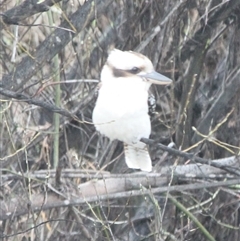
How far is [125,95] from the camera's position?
3.83 m

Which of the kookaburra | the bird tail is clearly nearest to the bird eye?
the kookaburra

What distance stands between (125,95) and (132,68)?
12 cm

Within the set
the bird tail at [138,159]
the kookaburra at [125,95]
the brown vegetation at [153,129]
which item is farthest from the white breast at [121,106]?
the brown vegetation at [153,129]

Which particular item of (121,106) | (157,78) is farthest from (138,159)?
(157,78)

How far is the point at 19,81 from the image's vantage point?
3994 mm

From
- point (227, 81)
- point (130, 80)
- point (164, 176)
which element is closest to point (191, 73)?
point (227, 81)

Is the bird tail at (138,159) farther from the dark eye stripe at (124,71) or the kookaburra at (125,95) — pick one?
the dark eye stripe at (124,71)

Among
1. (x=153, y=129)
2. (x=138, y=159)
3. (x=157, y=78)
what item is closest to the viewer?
(x=157, y=78)

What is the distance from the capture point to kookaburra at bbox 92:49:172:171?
3.82 meters

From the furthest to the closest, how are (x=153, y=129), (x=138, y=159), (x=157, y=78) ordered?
1. (x=153, y=129)
2. (x=138, y=159)
3. (x=157, y=78)

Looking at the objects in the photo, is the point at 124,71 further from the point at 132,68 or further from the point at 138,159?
the point at 138,159

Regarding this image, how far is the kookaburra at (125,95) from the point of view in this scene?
3822 millimetres

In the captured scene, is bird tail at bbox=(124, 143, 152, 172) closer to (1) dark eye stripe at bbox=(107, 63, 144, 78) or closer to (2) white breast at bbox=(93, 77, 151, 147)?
(2) white breast at bbox=(93, 77, 151, 147)

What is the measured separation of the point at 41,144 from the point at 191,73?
35.6 inches
